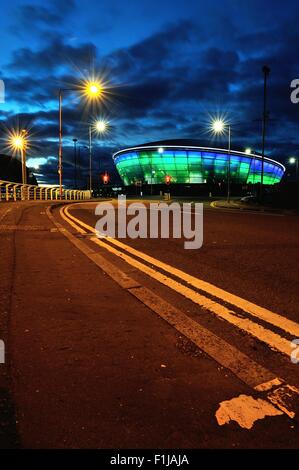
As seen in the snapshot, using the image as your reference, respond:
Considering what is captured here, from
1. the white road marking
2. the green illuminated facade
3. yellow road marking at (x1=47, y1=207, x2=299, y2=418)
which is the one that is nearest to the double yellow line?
yellow road marking at (x1=47, y1=207, x2=299, y2=418)

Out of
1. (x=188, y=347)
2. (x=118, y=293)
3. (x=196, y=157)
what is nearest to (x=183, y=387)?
(x=188, y=347)

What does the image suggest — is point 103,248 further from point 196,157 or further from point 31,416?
point 196,157

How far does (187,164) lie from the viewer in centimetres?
10750

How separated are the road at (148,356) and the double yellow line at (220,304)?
0.02 meters

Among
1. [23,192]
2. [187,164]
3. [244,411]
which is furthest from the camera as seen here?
[187,164]

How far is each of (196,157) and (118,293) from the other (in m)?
104

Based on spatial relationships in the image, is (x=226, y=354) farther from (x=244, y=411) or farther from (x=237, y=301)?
(x=237, y=301)

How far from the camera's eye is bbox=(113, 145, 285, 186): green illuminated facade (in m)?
107

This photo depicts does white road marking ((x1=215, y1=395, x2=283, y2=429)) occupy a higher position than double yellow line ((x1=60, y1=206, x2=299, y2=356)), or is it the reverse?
double yellow line ((x1=60, y1=206, x2=299, y2=356))

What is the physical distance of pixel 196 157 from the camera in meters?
107

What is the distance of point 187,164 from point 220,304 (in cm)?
10500

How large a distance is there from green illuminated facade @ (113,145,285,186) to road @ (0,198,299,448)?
321ft

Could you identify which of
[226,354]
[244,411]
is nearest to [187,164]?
[226,354]

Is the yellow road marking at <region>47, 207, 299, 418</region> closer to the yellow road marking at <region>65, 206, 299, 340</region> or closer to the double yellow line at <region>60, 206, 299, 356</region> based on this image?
the double yellow line at <region>60, 206, 299, 356</region>
